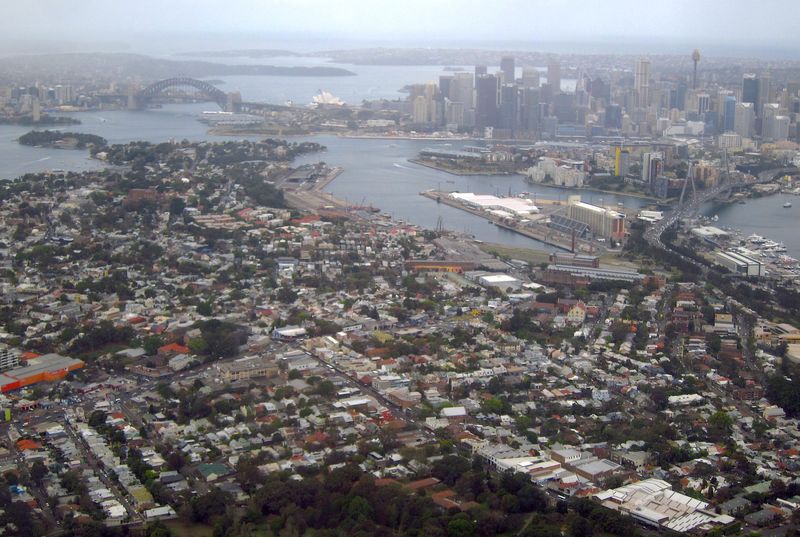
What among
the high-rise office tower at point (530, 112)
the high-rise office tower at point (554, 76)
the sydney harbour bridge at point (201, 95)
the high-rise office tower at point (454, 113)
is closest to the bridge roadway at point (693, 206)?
the high-rise office tower at point (530, 112)

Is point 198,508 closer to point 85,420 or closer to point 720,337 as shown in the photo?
point 85,420

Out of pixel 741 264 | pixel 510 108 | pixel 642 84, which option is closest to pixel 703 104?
pixel 642 84

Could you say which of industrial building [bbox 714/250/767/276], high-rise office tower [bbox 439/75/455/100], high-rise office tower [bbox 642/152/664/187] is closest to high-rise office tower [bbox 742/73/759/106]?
high-rise office tower [bbox 439/75/455/100]

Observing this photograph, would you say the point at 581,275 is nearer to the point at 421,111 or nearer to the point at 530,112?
the point at 530,112

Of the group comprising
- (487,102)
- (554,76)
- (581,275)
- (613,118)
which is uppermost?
(554,76)

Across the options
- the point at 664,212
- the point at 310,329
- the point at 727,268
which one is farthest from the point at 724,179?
the point at 310,329

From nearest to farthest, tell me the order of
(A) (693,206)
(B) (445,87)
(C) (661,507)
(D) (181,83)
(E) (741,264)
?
(C) (661,507) < (E) (741,264) < (A) (693,206) < (B) (445,87) < (D) (181,83)

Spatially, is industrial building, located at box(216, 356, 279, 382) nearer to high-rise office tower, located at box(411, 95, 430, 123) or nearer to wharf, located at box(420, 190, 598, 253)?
wharf, located at box(420, 190, 598, 253)

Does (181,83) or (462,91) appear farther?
(181,83)
